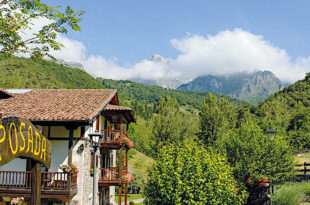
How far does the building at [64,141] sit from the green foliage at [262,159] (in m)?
7.60

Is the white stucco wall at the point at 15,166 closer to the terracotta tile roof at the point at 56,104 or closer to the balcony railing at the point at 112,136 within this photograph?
the terracotta tile roof at the point at 56,104

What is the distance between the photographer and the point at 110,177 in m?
19.9

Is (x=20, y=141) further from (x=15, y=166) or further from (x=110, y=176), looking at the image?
(x=110, y=176)

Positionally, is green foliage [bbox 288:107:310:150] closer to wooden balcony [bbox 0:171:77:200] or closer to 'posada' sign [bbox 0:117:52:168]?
wooden balcony [bbox 0:171:77:200]

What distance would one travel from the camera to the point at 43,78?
7606 cm

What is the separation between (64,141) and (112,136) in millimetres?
4591

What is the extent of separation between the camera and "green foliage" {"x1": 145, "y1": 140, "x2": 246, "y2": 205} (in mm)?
14453

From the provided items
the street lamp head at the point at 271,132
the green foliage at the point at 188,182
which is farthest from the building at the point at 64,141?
the street lamp head at the point at 271,132

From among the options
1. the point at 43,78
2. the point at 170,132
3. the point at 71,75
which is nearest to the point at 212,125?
the point at 170,132

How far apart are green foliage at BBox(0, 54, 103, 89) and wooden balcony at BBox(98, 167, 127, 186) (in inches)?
332

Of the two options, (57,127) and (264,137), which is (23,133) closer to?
(57,127)

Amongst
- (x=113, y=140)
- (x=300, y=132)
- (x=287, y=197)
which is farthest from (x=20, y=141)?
(x=300, y=132)

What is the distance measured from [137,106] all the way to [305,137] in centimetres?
6903

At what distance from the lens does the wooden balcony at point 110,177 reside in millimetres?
19391
